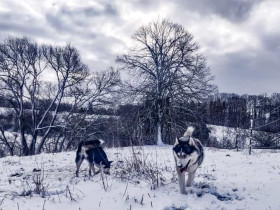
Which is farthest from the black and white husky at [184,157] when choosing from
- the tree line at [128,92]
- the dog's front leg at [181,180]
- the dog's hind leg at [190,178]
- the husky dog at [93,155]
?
the tree line at [128,92]

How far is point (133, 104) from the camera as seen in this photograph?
25172 mm

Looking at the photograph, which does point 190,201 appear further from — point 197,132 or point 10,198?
point 197,132

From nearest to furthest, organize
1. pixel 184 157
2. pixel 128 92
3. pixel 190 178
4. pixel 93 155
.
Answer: pixel 184 157 < pixel 190 178 < pixel 93 155 < pixel 128 92

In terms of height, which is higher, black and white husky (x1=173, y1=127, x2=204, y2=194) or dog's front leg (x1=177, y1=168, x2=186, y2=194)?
black and white husky (x1=173, y1=127, x2=204, y2=194)

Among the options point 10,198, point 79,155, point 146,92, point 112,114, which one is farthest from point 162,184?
point 112,114

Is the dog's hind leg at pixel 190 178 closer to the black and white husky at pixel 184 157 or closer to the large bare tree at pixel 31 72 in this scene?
the black and white husky at pixel 184 157

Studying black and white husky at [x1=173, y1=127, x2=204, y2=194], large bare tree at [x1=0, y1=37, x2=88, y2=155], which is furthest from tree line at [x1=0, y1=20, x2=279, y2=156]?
black and white husky at [x1=173, y1=127, x2=204, y2=194]

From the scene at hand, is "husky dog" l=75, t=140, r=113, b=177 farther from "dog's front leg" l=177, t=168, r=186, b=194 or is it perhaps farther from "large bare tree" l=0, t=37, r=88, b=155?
"large bare tree" l=0, t=37, r=88, b=155

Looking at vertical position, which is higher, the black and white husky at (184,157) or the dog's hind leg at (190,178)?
the black and white husky at (184,157)

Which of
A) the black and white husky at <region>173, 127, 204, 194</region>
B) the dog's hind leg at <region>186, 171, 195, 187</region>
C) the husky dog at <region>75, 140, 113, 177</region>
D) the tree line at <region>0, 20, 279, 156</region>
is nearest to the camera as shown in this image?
the black and white husky at <region>173, 127, 204, 194</region>

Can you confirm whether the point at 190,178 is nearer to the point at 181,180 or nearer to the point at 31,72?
the point at 181,180

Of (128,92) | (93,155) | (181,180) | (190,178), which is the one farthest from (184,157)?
(128,92)

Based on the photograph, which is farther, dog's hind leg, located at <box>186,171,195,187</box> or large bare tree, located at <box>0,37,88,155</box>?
large bare tree, located at <box>0,37,88,155</box>

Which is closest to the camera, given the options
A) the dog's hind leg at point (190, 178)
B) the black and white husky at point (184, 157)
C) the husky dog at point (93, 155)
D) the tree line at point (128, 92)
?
the black and white husky at point (184, 157)
